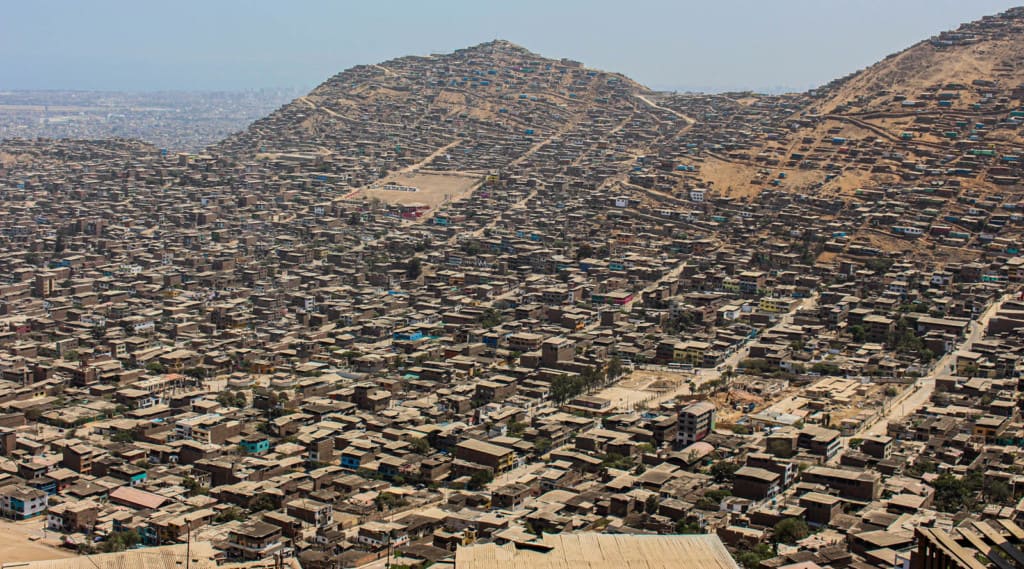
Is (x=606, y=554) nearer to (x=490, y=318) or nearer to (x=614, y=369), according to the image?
(x=614, y=369)

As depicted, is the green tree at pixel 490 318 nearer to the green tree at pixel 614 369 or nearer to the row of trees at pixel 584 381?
the green tree at pixel 614 369

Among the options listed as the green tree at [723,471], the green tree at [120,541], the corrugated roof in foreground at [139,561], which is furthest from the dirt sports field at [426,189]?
the corrugated roof in foreground at [139,561]

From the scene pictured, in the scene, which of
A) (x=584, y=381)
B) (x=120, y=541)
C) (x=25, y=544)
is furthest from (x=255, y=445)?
(x=584, y=381)

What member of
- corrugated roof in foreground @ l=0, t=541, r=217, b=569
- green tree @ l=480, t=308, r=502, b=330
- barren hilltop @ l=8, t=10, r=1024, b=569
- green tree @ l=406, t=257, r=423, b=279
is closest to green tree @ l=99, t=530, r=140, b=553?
barren hilltop @ l=8, t=10, r=1024, b=569

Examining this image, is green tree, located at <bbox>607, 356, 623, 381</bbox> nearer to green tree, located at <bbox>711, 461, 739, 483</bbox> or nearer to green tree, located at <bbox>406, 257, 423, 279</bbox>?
green tree, located at <bbox>711, 461, 739, 483</bbox>

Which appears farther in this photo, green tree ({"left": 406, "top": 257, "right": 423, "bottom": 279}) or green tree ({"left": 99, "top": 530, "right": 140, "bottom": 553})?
green tree ({"left": 406, "top": 257, "right": 423, "bottom": 279})
